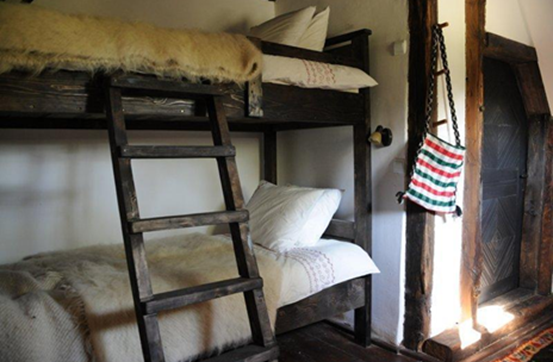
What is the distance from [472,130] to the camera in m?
2.58

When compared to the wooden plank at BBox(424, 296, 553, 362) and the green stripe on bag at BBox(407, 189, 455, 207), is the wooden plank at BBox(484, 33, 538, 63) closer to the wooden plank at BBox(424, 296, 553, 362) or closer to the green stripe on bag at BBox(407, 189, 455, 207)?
the green stripe on bag at BBox(407, 189, 455, 207)

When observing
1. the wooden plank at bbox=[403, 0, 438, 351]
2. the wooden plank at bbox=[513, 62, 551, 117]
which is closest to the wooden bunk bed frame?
the wooden plank at bbox=[403, 0, 438, 351]

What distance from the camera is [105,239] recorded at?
8.93 feet

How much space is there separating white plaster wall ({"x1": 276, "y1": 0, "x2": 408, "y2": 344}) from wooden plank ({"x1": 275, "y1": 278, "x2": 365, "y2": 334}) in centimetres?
19

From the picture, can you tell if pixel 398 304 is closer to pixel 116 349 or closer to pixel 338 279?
pixel 338 279

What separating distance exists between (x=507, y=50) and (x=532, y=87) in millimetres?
502

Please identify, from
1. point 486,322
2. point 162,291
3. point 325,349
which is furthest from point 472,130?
point 162,291

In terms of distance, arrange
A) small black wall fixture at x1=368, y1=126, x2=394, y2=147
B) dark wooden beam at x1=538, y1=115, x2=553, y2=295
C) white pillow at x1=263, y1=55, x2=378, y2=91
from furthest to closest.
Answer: dark wooden beam at x1=538, y1=115, x2=553, y2=295 < small black wall fixture at x1=368, y1=126, x2=394, y2=147 < white pillow at x1=263, y1=55, x2=378, y2=91

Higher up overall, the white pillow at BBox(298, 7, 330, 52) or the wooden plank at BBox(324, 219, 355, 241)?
the white pillow at BBox(298, 7, 330, 52)

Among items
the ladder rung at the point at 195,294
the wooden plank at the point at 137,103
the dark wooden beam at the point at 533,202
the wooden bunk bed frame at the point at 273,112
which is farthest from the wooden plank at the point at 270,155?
the dark wooden beam at the point at 533,202

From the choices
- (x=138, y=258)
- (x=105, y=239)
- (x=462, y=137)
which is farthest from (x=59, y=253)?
(x=462, y=137)

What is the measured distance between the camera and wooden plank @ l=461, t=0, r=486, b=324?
8.41ft

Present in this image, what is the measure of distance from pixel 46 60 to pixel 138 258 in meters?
0.72

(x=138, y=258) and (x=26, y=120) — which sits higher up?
(x=26, y=120)
